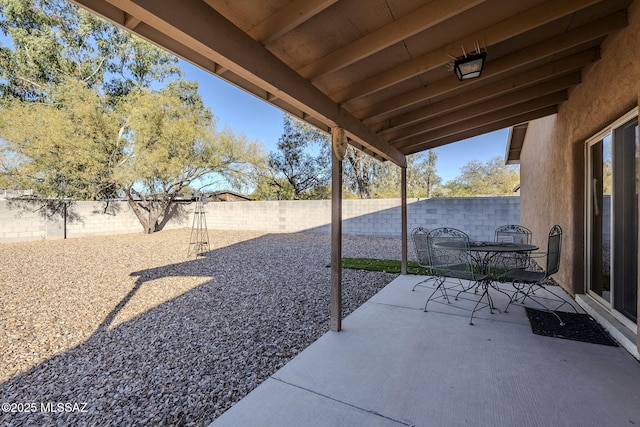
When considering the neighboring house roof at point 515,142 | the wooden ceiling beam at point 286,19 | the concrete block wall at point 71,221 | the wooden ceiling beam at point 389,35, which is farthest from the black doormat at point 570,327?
the concrete block wall at point 71,221

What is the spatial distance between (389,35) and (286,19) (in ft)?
2.25

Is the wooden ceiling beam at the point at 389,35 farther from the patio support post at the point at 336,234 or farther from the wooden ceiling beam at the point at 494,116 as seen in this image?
the wooden ceiling beam at the point at 494,116

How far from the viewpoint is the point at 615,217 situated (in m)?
2.68

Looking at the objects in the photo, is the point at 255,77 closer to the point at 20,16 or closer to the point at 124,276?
the point at 124,276

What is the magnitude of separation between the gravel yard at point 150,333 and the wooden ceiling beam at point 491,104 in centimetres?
228

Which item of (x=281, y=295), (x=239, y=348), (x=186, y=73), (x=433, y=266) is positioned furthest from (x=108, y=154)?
(x=433, y=266)

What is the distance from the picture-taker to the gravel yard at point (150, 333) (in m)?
1.82

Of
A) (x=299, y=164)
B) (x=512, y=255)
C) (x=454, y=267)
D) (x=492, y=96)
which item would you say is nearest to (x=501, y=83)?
(x=492, y=96)

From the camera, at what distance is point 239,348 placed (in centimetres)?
249

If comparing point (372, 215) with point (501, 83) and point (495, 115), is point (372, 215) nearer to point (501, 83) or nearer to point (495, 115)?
point (495, 115)

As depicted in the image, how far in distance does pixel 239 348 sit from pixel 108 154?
1133 centimetres

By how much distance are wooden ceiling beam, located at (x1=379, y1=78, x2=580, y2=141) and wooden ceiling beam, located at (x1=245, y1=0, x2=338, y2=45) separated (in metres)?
2.19

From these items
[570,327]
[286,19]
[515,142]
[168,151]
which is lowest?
[570,327]

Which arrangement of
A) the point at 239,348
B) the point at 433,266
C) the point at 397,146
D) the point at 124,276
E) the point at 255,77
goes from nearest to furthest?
the point at 255,77 < the point at 239,348 < the point at 433,266 < the point at 397,146 < the point at 124,276
